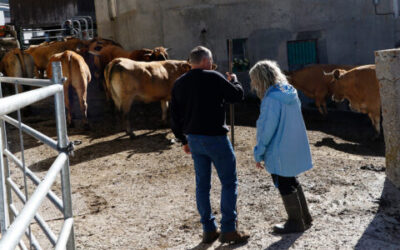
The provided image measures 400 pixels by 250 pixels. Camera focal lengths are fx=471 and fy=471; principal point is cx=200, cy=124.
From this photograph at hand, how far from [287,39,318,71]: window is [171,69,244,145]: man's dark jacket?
10.6 metres

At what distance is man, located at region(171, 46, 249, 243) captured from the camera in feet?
14.2

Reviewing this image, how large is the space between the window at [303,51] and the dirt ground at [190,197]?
5.36 meters

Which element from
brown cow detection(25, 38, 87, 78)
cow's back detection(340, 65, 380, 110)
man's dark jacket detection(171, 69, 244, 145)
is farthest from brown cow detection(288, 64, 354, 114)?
man's dark jacket detection(171, 69, 244, 145)

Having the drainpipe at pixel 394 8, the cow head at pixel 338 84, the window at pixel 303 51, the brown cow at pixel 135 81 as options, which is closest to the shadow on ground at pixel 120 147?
the brown cow at pixel 135 81

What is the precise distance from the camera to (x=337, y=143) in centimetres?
901

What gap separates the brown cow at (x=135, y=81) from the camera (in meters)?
9.88

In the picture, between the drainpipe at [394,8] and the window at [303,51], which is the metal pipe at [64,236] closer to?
the window at [303,51]

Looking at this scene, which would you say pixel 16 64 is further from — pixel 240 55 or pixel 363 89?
pixel 363 89

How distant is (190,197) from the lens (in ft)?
19.4

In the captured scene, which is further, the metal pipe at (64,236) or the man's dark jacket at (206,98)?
the man's dark jacket at (206,98)

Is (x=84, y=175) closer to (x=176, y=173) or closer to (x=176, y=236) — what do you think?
(x=176, y=173)

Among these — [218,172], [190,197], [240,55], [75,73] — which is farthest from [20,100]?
[240,55]

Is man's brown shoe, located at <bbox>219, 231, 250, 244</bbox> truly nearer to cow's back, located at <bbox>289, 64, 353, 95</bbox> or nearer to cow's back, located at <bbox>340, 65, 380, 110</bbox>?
cow's back, located at <bbox>340, 65, 380, 110</bbox>

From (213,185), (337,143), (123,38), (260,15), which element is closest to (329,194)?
(213,185)
